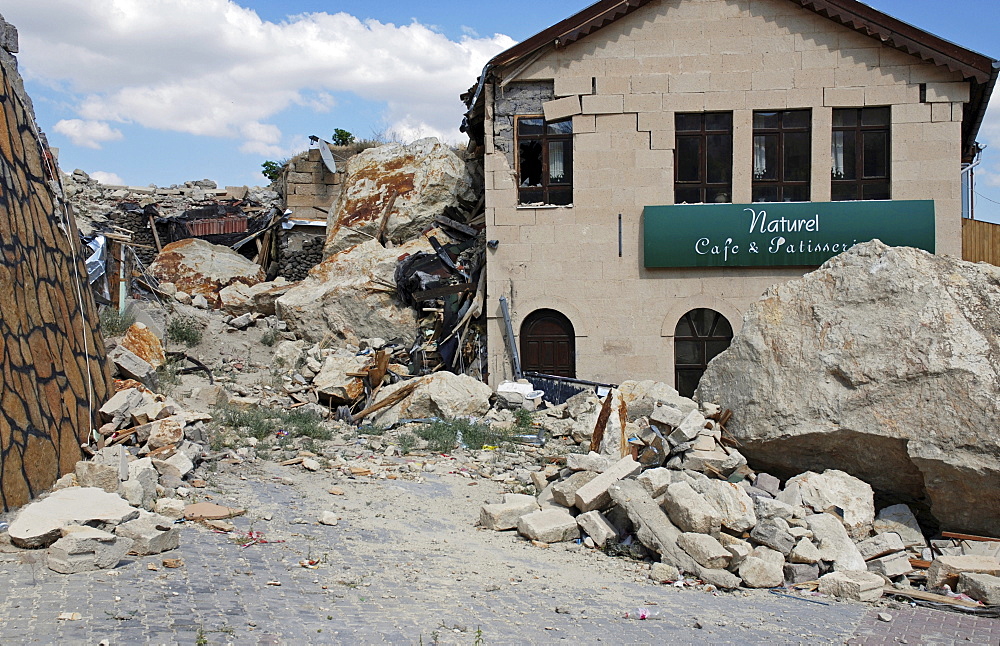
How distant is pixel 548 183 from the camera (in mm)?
15359

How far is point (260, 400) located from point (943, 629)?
9.70m

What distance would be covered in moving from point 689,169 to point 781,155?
5.63 ft

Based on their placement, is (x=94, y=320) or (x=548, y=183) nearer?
(x=94, y=320)

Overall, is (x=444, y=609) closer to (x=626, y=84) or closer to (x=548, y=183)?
(x=548, y=183)

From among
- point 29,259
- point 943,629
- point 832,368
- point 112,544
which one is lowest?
point 943,629

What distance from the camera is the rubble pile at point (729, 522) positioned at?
6.61m

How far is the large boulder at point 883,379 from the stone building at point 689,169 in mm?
6187

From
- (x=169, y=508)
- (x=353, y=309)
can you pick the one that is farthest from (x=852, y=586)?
(x=353, y=309)

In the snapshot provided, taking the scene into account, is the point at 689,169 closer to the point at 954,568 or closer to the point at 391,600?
the point at 954,568

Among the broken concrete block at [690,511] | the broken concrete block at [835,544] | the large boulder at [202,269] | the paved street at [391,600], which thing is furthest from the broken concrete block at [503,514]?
the large boulder at [202,269]

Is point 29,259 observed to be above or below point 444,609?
above

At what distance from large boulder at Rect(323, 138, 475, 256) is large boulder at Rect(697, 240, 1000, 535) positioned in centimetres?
1100

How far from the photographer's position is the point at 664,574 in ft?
21.2

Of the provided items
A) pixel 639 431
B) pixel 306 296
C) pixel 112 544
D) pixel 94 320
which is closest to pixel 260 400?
pixel 94 320
